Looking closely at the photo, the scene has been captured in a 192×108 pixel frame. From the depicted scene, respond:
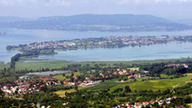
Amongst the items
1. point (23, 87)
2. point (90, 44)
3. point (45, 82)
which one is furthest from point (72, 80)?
point (90, 44)

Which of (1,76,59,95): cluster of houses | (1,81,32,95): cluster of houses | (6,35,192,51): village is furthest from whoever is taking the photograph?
(6,35,192,51): village

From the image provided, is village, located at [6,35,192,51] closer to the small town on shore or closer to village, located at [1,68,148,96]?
the small town on shore

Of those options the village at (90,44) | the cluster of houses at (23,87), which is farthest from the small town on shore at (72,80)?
the village at (90,44)

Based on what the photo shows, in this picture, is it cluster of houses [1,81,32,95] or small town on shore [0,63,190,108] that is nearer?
cluster of houses [1,81,32,95]

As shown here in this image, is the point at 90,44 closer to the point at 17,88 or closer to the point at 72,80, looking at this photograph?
the point at 72,80

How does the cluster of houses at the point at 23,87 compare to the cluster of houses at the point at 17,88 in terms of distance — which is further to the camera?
the cluster of houses at the point at 23,87

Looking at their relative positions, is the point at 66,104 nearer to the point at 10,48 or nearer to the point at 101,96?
the point at 101,96

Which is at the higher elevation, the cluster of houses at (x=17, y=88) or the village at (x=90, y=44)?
the village at (x=90, y=44)

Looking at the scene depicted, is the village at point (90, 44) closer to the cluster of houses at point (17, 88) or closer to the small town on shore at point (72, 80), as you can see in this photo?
the small town on shore at point (72, 80)

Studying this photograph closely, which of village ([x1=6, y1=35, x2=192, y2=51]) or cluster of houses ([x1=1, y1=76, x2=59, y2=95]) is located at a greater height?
village ([x1=6, y1=35, x2=192, y2=51])

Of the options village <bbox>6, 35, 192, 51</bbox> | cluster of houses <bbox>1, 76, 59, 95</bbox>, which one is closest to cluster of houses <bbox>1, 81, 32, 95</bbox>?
cluster of houses <bbox>1, 76, 59, 95</bbox>

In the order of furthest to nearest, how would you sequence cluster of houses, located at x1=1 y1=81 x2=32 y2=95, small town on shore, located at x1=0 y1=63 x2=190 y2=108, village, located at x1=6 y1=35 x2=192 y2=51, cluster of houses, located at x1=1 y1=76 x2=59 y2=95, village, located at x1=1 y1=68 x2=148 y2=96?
village, located at x1=6 y1=35 x2=192 y2=51, village, located at x1=1 y1=68 x2=148 y2=96, small town on shore, located at x1=0 y1=63 x2=190 y2=108, cluster of houses, located at x1=1 y1=76 x2=59 y2=95, cluster of houses, located at x1=1 y1=81 x2=32 y2=95
